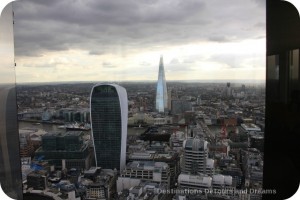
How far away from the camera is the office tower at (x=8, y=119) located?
1.63 meters

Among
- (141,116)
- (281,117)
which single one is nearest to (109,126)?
(141,116)

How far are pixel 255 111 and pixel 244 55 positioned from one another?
0.38 m

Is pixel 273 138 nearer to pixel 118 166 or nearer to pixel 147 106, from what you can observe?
pixel 147 106

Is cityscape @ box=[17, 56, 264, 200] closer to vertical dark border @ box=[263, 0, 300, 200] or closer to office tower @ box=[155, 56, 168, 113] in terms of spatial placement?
office tower @ box=[155, 56, 168, 113]

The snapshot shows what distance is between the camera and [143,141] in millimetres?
1956

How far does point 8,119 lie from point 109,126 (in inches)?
28.8

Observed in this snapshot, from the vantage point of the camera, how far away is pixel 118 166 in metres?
2.00

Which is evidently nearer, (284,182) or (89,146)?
(284,182)

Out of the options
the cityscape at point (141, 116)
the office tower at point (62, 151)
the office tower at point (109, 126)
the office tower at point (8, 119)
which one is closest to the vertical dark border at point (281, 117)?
the cityscape at point (141, 116)

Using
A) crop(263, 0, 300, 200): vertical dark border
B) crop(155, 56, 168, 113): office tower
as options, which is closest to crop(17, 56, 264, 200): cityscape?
crop(155, 56, 168, 113): office tower

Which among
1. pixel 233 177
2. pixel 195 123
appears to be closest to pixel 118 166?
pixel 195 123

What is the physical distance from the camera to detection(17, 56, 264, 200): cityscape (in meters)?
1.76

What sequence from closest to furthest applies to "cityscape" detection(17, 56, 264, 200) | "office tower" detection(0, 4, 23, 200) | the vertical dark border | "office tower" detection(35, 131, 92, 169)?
the vertical dark border < "office tower" detection(0, 4, 23, 200) < "cityscape" detection(17, 56, 264, 200) < "office tower" detection(35, 131, 92, 169)

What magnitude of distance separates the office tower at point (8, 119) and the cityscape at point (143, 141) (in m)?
0.05
